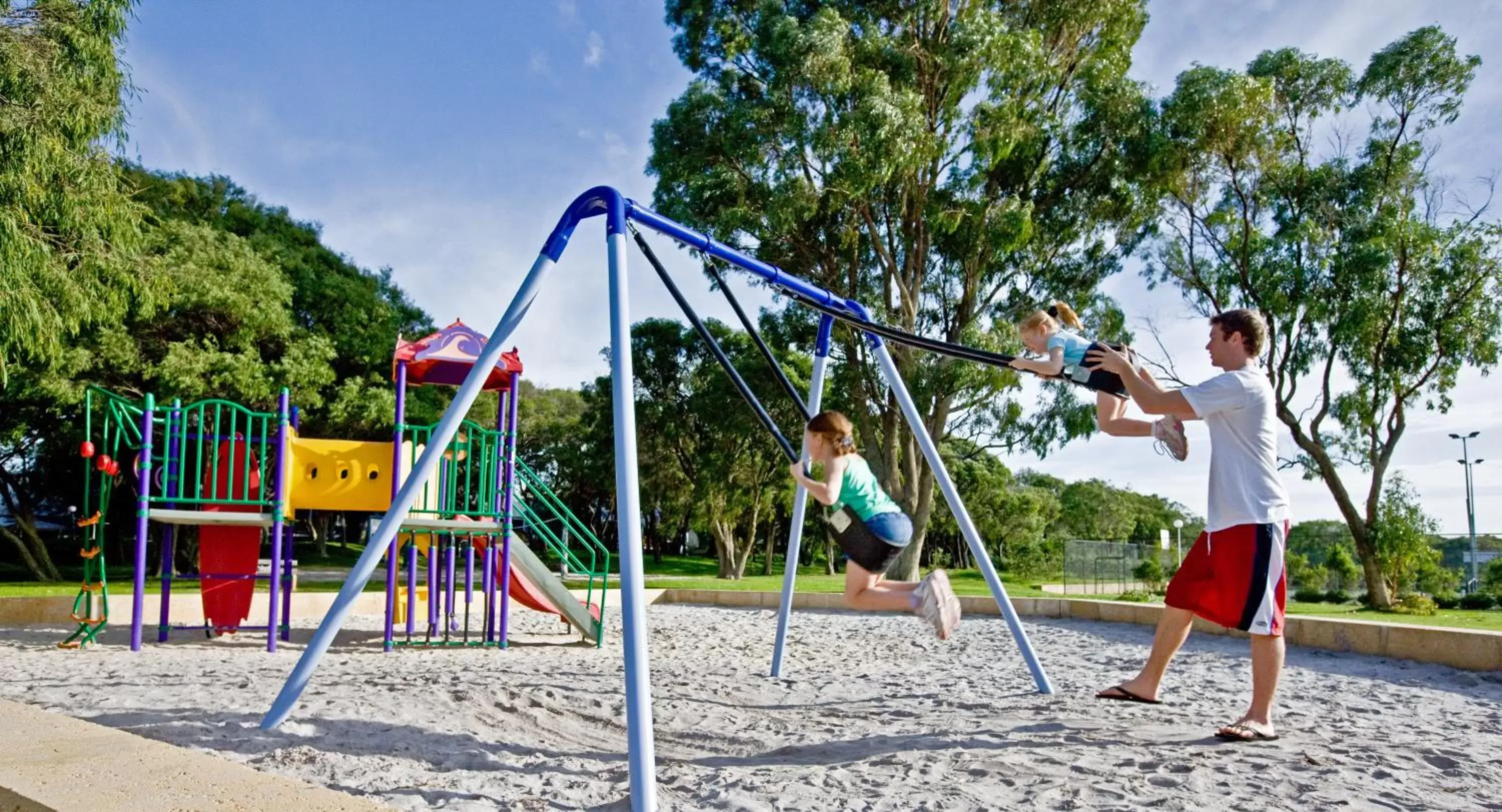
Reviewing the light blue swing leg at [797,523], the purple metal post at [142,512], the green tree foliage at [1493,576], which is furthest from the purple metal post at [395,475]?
the green tree foliage at [1493,576]

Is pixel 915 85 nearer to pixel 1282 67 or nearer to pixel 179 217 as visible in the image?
pixel 1282 67

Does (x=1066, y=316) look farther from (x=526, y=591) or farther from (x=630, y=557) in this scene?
(x=526, y=591)

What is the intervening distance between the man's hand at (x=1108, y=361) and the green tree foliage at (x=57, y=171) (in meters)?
13.3

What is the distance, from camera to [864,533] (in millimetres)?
4992

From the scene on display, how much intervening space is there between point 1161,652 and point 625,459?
117 inches

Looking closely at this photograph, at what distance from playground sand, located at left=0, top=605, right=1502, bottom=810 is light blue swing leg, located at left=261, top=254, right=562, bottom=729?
0.84 ft

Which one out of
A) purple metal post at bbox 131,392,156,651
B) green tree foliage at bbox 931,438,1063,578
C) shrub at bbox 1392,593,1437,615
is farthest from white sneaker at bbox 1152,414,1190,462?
green tree foliage at bbox 931,438,1063,578

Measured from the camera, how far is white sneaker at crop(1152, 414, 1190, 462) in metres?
4.98

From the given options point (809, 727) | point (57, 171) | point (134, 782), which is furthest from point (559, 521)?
point (57, 171)

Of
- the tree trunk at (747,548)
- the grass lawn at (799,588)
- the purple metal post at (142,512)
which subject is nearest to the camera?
the purple metal post at (142,512)

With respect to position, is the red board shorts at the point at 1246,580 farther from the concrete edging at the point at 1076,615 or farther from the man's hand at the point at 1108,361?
the concrete edging at the point at 1076,615

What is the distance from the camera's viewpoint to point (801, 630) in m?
11.9

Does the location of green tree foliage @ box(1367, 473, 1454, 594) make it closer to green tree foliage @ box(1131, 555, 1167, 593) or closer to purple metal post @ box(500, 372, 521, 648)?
green tree foliage @ box(1131, 555, 1167, 593)

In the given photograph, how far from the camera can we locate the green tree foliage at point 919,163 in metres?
18.4
